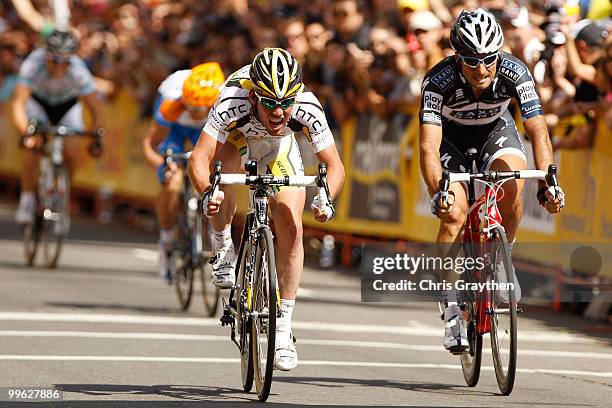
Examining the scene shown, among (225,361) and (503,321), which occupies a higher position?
(503,321)

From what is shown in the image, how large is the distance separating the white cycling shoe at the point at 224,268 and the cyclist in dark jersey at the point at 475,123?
4.38ft

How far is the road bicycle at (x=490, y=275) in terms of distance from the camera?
9.09 m

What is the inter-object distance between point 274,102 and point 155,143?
5.31m

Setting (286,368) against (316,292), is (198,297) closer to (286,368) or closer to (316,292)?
(316,292)

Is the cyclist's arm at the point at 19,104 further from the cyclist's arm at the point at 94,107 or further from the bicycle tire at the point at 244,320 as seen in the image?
the bicycle tire at the point at 244,320

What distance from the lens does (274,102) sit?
9172mm

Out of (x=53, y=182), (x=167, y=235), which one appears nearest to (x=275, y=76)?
(x=167, y=235)

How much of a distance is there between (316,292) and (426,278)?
6.01 m

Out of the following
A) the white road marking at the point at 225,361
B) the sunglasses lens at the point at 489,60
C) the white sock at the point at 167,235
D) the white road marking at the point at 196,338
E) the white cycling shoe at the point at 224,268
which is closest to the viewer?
the sunglasses lens at the point at 489,60

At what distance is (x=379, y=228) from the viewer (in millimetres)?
18328

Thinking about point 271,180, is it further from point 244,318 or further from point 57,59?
point 57,59

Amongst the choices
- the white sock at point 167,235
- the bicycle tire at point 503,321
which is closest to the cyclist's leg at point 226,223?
the bicycle tire at point 503,321

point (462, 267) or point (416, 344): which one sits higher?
point (462, 267)

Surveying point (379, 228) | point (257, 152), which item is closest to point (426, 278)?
point (257, 152)
